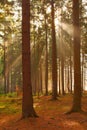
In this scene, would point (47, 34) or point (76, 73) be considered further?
point (47, 34)

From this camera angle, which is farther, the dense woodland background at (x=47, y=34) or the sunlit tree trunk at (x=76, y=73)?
the sunlit tree trunk at (x=76, y=73)

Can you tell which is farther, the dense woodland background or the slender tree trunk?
the slender tree trunk

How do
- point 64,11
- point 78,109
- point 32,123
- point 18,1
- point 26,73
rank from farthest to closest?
point 64,11 < point 18,1 < point 78,109 < point 26,73 < point 32,123

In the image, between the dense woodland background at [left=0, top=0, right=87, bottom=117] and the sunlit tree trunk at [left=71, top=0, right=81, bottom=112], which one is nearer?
the dense woodland background at [left=0, top=0, right=87, bottom=117]

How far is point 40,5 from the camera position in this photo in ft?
103

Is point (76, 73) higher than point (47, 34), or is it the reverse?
point (47, 34)

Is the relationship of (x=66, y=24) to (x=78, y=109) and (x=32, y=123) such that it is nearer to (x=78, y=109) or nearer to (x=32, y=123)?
(x=78, y=109)

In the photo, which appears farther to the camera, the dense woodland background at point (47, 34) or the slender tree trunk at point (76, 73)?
the slender tree trunk at point (76, 73)

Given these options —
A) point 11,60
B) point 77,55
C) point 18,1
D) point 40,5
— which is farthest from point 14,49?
point 77,55

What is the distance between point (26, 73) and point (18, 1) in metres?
11.6

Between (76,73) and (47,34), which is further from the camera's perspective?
(47,34)

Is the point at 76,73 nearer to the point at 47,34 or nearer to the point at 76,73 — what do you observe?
the point at 76,73

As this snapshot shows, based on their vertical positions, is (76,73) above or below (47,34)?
below

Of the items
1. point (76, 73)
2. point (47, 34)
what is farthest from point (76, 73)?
point (47, 34)
